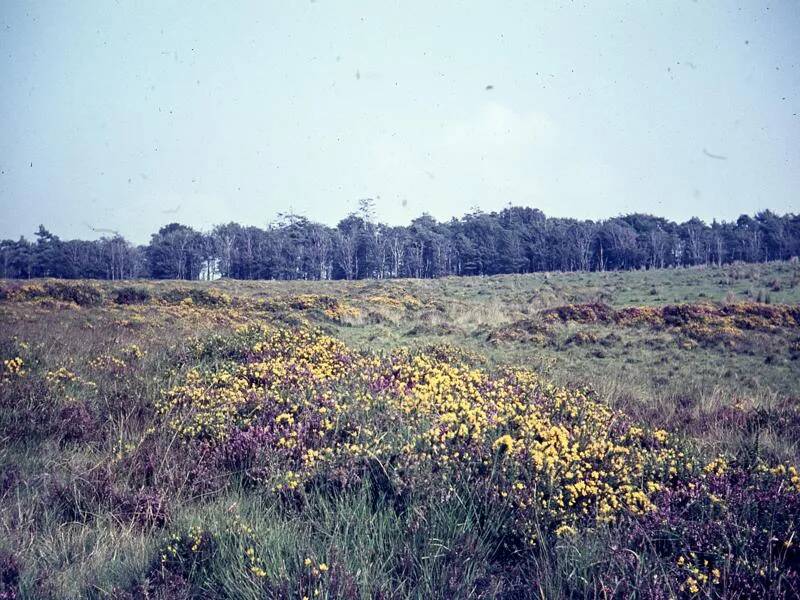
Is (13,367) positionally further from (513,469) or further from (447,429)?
(513,469)

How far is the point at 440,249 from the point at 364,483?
2954 inches

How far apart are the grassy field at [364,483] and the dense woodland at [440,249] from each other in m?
68.3

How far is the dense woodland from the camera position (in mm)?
69312

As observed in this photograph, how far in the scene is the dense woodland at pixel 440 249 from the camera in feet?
227

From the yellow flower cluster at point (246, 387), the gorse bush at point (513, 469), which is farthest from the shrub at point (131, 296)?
the gorse bush at point (513, 469)

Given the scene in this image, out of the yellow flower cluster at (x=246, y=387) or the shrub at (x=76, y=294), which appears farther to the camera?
the shrub at (x=76, y=294)

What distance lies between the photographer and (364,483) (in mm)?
3605

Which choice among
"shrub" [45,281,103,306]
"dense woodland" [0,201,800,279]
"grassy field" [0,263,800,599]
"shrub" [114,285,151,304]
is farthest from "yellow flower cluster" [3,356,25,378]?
"dense woodland" [0,201,800,279]

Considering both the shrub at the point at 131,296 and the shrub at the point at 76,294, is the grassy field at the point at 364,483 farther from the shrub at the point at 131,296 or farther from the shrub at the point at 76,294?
the shrub at the point at 131,296

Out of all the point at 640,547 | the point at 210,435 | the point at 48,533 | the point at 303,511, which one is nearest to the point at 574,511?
the point at 640,547

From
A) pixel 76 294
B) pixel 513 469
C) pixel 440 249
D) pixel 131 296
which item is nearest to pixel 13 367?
pixel 513 469

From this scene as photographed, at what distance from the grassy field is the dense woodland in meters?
68.3

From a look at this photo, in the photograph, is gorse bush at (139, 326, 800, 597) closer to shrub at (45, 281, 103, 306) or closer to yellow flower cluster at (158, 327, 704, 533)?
yellow flower cluster at (158, 327, 704, 533)

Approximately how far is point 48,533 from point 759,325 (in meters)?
20.1
